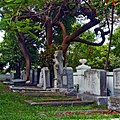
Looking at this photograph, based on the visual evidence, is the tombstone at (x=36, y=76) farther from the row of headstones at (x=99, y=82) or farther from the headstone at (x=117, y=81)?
the headstone at (x=117, y=81)

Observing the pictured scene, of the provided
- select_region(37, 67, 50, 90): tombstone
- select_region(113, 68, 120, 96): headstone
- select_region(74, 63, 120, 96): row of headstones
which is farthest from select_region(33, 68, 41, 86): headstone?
select_region(113, 68, 120, 96): headstone

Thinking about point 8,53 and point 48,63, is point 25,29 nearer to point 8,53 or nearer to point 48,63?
point 48,63

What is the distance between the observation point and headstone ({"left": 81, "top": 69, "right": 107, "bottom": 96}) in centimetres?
1384

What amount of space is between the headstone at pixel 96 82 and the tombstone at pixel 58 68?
5.64 meters

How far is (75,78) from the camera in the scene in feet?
69.7

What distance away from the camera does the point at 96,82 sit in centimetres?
1411

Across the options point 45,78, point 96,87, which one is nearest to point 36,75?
point 45,78

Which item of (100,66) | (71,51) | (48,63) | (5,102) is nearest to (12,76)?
(71,51)

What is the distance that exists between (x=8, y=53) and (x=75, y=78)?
1719cm

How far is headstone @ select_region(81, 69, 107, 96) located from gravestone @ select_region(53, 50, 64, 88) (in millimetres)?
5644

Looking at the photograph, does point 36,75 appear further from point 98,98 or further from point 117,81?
point 117,81

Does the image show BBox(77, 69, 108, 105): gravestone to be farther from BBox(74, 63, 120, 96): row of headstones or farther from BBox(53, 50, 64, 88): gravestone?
BBox(53, 50, 64, 88): gravestone

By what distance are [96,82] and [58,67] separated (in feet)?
24.6

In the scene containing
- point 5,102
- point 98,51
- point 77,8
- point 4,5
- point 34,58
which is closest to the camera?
point 4,5
